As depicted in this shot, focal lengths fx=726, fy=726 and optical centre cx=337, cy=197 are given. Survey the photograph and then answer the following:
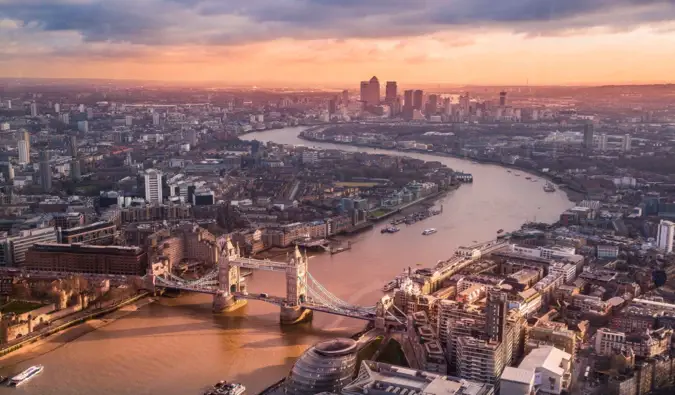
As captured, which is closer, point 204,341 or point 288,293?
point 204,341

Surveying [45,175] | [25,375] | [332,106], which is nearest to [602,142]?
[45,175]

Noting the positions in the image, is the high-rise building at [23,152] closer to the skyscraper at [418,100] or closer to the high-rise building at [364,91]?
the skyscraper at [418,100]

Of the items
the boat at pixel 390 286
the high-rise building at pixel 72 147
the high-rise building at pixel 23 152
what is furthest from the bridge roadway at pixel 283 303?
the high-rise building at pixel 72 147

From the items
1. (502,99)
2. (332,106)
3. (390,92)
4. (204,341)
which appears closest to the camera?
(204,341)

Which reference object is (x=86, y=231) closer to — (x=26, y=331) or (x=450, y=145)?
(x=26, y=331)

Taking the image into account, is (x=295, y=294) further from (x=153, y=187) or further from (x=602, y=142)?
(x=602, y=142)

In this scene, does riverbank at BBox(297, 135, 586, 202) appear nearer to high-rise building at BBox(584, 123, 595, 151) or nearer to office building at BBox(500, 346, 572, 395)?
high-rise building at BBox(584, 123, 595, 151)

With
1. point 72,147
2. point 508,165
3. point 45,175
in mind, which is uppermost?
point 72,147
